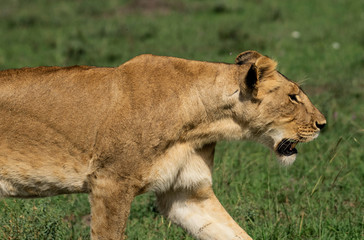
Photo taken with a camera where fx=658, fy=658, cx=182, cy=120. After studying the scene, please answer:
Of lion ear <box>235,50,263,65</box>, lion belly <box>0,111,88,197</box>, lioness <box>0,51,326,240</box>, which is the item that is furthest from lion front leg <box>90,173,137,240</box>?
lion ear <box>235,50,263,65</box>

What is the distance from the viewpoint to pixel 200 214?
3824 millimetres

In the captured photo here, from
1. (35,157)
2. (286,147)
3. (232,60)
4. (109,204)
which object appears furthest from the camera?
(232,60)

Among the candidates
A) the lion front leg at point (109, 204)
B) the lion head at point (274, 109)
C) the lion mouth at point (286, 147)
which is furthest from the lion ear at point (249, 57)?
the lion front leg at point (109, 204)

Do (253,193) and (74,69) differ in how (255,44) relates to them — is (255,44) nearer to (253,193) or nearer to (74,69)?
(253,193)

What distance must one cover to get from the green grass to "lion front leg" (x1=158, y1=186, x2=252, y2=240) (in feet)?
1.11

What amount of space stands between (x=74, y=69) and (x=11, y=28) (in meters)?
7.82

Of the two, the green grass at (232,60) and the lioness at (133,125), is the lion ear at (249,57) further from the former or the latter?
the green grass at (232,60)

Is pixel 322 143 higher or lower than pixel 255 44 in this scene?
higher

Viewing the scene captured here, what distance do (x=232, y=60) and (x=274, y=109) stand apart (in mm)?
2885

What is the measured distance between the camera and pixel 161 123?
344cm

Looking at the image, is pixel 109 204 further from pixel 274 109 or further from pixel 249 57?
pixel 249 57

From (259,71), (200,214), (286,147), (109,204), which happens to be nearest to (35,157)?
(109,204)

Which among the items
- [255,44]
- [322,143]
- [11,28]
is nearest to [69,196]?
[322,143]

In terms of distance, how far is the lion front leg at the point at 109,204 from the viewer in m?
3.38
